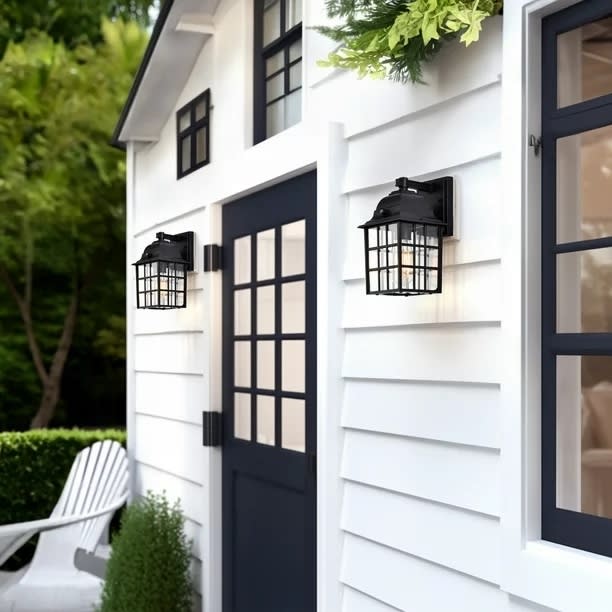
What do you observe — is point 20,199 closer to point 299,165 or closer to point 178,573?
point 178,573

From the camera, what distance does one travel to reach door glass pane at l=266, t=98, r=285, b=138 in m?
4.21

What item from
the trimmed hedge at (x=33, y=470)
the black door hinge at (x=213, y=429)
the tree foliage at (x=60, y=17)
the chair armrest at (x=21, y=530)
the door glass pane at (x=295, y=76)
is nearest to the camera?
the door glass pane at (x=295, y=76)

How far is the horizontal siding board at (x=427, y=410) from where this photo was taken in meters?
2.76

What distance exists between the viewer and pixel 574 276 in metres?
2.51

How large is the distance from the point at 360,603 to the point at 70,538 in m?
2.71

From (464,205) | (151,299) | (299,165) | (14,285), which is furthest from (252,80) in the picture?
(14,285)

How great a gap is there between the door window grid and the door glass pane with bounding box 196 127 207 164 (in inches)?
26.3

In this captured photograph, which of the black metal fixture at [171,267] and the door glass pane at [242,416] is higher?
the black metal fixture at [171,267]

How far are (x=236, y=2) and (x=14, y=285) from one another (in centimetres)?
784

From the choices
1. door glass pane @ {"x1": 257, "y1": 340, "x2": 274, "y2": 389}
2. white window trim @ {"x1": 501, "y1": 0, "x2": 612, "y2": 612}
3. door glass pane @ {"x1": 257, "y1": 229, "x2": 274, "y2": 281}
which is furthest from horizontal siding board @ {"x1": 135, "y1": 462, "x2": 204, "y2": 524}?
white window trim @ {"x1": 501, "y1": 0, "x2": 612, "y2": 612}

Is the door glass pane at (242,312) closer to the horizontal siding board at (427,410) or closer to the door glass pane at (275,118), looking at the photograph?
the door glass pane at (275,118)

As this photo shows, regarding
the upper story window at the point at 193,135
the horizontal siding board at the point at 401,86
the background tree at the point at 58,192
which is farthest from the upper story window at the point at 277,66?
the background tree at the point at 58,192

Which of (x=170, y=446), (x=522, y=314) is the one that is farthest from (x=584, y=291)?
(x=170, y=446)

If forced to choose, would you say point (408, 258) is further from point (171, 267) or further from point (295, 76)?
point (171, 267)
